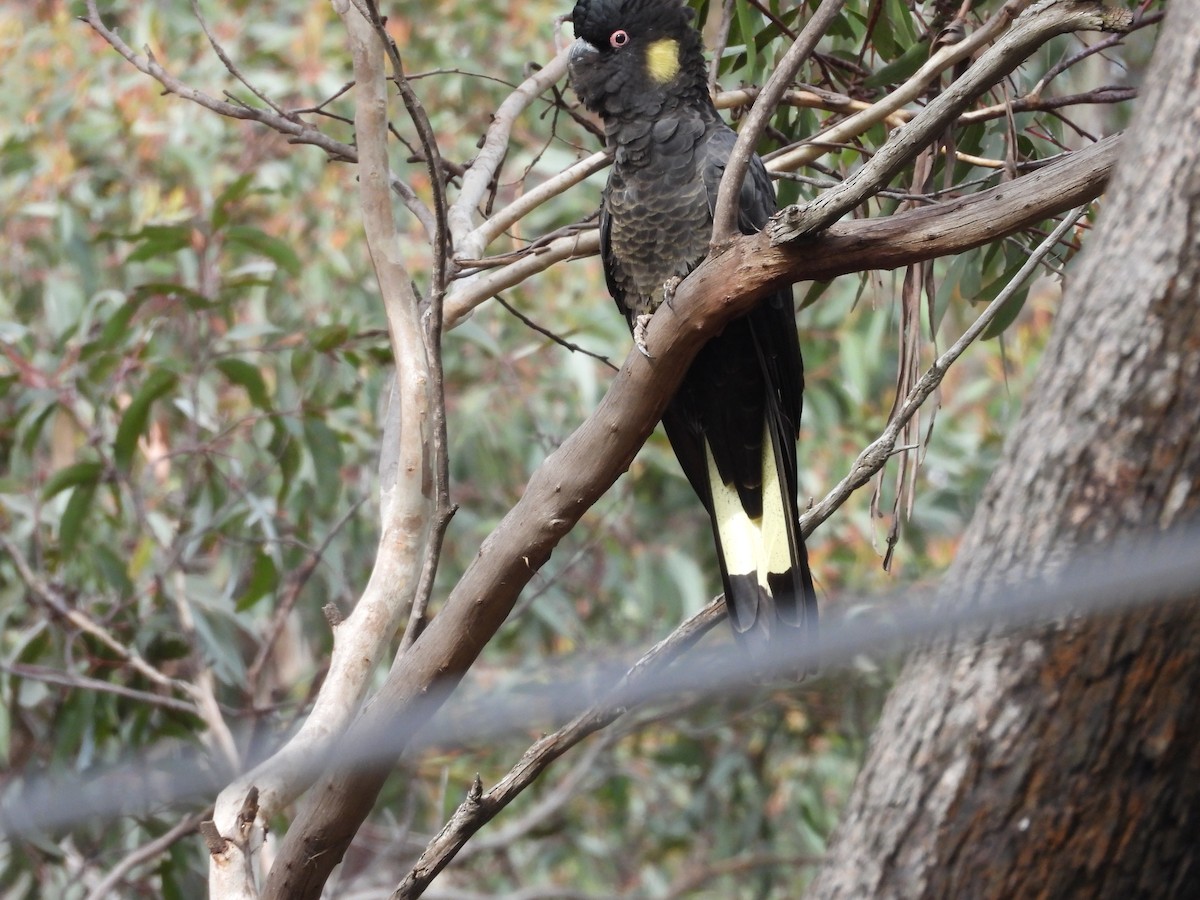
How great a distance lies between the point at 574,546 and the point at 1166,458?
122 inches

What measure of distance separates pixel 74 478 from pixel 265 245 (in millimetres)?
678

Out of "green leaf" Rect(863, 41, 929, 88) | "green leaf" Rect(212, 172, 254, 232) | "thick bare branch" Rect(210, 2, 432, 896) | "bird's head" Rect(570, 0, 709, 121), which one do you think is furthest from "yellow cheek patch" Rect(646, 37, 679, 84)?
"green leaf" Rect(212, 172, 254, 232)

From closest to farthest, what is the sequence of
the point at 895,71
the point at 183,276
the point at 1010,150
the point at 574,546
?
the point at 1010,150
the point at 895,71
the point at 183,276
the point at 574,546

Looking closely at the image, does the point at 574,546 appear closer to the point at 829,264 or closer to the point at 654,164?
the point at 654,164

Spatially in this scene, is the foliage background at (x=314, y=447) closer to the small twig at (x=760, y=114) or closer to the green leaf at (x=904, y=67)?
the green leaf at (x=904, y=67)

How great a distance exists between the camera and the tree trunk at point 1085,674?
3.09 feet

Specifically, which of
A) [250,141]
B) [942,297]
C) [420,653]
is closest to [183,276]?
[250,141]

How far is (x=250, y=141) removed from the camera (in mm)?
4477

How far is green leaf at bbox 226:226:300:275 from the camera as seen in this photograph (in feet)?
9.51

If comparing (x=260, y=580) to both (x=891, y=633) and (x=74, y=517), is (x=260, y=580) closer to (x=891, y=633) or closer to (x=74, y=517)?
(x=74, y=517)

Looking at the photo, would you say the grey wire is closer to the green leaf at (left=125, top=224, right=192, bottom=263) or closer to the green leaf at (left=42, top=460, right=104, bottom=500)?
the green leaf at (left=42, top=460, right=104, bottom=500)

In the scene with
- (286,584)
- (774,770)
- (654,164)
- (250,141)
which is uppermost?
(250,141)

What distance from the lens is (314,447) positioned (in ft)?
9.62

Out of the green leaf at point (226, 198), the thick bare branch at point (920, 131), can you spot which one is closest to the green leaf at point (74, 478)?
the green leaf at point (226, 198)
